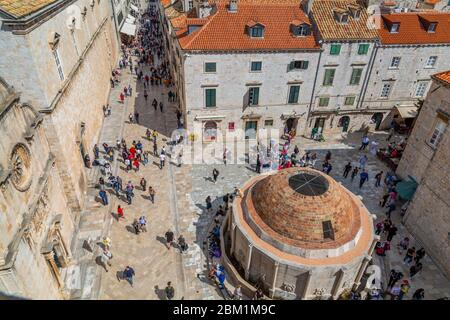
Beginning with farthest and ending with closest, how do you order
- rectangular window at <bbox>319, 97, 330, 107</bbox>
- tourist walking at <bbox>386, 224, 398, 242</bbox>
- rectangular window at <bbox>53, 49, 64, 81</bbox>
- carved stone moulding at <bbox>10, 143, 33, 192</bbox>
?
rectangular window at <bbox>319, 97, 330, 107</bbox> → tourist walking at <bbox>386, 224, 398, 242</bbox> → rectangular window at <bbox>53, 49, 64, 81</bbox> → carved stone moulding at <bbox>10, 143, 33, 192</bbox>

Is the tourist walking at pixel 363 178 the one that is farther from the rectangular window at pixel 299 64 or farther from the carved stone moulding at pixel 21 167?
the carved stone moulding at pixel 21 167

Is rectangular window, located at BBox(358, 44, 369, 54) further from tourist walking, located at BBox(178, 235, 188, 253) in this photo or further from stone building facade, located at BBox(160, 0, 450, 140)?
tourist walking, located at BBox(178, 235, 188, 253)

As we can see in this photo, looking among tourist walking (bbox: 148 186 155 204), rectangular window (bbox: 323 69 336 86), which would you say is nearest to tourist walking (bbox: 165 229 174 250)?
tourist walking (bbox: 148 186 155 204)

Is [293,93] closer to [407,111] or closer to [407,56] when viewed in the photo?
[407,56]

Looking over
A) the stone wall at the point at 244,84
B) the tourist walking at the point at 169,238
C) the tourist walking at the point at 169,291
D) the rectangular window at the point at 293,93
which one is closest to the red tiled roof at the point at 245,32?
the stone wall at the point at 244,84

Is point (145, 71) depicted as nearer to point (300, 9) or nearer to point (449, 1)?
point (300, 9)

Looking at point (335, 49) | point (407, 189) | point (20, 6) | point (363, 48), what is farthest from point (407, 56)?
point (20, 6)
